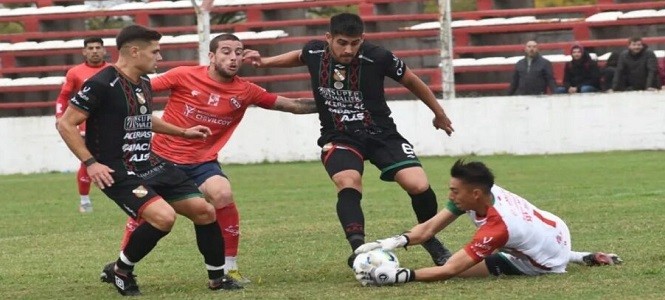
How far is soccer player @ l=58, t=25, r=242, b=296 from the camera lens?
9.24 m

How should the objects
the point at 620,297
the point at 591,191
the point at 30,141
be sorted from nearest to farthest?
the point at 620,297
the point at 591,191
the point at 30,141

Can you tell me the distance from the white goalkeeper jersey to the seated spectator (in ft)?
50.0

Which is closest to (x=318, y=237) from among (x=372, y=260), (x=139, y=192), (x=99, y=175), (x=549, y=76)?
(x=372, y=260)

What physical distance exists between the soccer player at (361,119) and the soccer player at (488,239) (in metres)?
0.63

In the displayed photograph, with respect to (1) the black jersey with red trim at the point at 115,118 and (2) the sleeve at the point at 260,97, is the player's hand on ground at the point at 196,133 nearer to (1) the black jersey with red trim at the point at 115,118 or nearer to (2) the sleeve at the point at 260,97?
(1) the black jersey with red trim at the point at 115,118

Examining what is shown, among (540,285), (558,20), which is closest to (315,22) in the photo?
(558,20)

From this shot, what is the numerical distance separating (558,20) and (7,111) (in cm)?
1139

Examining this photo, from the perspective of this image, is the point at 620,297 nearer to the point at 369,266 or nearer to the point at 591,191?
the point at 369,266

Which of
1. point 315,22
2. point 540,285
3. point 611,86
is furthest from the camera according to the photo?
point 315,22

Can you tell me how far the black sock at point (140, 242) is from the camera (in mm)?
9406

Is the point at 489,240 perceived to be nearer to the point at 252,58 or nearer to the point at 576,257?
the point at 576,257

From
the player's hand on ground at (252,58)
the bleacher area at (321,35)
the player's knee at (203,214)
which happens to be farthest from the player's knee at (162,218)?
the bleacher area at (321,35)

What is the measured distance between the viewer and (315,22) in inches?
1121

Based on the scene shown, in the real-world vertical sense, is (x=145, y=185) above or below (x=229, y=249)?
above
